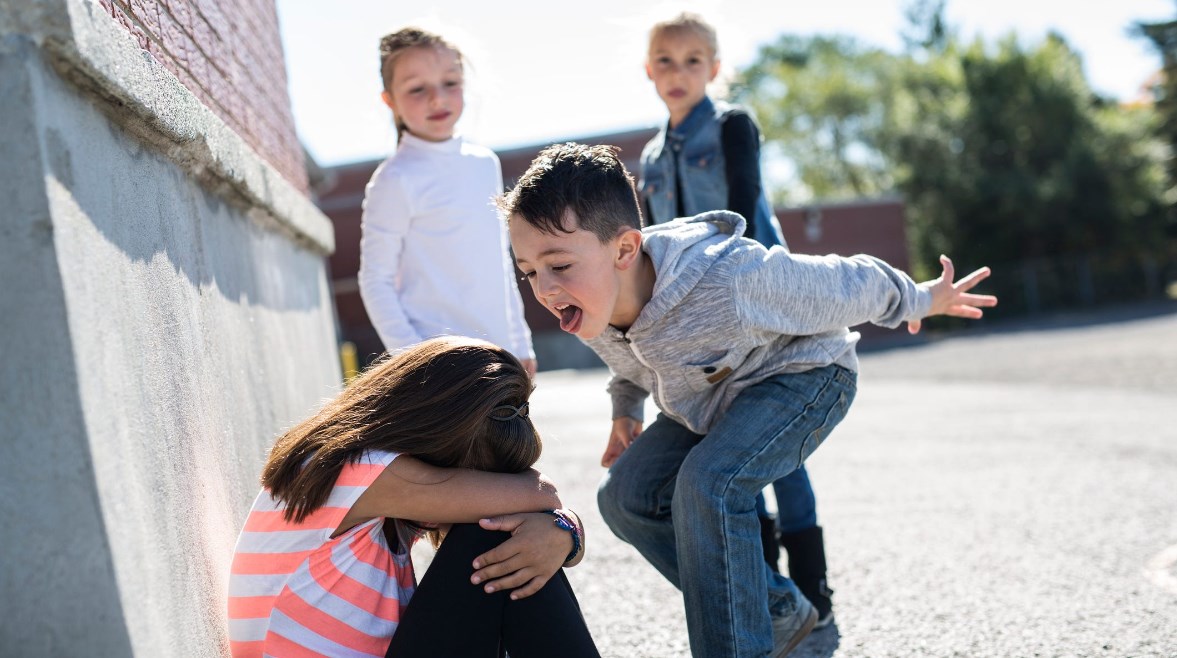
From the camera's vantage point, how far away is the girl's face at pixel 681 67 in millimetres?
3875

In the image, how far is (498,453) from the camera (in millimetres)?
2367

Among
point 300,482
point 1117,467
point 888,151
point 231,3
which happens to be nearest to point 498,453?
point 300,482

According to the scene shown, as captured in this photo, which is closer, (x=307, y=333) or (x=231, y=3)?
(x=231, y=3)

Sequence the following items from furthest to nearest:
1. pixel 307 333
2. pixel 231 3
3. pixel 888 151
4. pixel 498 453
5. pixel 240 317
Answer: pixel 888 151
pixel 307 333
pixel 231 3
pixel 240 317
pixel 498 453

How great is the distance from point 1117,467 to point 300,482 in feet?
17.2

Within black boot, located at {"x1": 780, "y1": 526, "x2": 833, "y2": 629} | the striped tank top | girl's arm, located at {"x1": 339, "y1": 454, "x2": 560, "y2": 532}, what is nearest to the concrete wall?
the striped tank top

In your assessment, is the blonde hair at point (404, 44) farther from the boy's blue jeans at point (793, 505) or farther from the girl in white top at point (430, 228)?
the boy's blue jeans at point (793, 505)

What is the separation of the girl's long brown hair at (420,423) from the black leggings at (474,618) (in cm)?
20

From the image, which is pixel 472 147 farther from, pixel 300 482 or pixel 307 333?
pixel 300 482

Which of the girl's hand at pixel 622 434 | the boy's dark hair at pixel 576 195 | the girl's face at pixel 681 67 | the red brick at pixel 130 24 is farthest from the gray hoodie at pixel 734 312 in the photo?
the red brick at pixel 130 24

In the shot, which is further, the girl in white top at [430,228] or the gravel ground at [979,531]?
the girl in white top at [430,228]

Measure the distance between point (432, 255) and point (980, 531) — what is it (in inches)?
104

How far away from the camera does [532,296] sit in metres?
25.7

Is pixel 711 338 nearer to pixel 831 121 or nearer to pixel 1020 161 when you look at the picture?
pixel 1020 161
